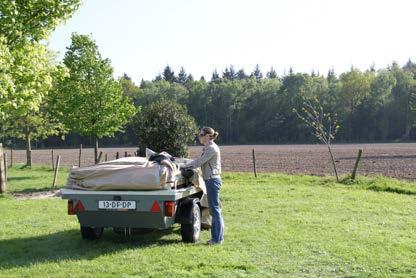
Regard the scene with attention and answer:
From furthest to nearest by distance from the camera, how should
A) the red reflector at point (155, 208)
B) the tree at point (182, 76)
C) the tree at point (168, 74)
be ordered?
the tree at point (182, 76) → the tree at point (168, 74) → the red reflector at point (155, 208)

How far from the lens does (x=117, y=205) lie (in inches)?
300

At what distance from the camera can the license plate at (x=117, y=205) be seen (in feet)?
24.8

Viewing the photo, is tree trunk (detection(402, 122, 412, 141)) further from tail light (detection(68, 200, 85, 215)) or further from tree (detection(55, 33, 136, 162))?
tail light (detection(68, 200, 85, 215))

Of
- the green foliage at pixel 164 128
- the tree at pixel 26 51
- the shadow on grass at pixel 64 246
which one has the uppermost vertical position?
the tree at pixel 26 51

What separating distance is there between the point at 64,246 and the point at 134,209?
1.61m

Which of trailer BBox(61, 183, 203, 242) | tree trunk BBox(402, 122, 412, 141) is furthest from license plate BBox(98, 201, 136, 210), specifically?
tree trunk BBox(402, 122, 412, 141)

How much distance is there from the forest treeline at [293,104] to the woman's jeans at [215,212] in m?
69.4

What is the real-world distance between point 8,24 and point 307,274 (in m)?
9.45

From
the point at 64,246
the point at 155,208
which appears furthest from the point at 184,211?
the point at 64,246

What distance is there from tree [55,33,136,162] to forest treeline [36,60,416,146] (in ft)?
176

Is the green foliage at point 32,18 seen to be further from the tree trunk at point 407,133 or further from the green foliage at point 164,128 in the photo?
the tree trunk at point 407,133

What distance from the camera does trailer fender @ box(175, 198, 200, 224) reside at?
8062 mm

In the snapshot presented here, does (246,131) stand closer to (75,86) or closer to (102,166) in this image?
(75,86)

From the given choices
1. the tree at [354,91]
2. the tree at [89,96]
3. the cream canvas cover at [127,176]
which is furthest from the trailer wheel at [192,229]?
the tree at [354,91]
